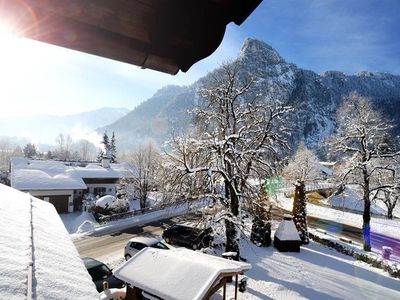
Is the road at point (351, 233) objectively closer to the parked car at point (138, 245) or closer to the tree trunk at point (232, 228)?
the tree trunk at point (232, 228)

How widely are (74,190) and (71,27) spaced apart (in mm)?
39412

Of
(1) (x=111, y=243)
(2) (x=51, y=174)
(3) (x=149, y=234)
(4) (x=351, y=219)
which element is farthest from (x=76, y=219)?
(4) (x=351, y=219)

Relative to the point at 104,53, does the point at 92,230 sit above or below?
below

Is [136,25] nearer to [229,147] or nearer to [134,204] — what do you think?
[229,147]

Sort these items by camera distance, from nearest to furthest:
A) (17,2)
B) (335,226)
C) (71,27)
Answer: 1. (17,2)
2. (71,27)
3. (335,226)

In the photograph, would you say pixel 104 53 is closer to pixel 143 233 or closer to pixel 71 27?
pixel 71 27

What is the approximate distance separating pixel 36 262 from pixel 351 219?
4277 cm

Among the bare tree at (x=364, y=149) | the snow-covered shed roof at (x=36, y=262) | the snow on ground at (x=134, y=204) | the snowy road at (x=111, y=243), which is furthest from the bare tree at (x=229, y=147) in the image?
the snow on ground at (x=134, y=204)

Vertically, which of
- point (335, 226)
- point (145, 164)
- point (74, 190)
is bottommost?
point (335, 226)

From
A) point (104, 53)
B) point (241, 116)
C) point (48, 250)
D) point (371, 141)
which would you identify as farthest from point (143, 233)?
point (104, 53)

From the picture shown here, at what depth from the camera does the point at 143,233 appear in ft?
92.6

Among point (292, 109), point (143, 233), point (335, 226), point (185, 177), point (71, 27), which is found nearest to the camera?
point (71, 27)

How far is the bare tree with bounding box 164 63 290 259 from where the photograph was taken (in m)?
17.6

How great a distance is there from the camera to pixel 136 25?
2.06 meters
